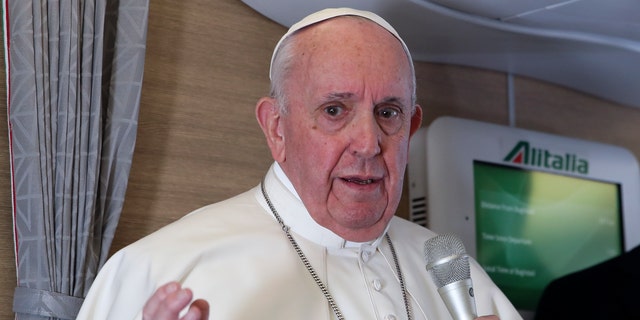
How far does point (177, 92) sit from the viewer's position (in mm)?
3484

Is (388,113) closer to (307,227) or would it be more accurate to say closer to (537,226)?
(307,227)

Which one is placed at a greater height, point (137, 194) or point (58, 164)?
point (58, 164)

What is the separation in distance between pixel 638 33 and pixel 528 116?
81 cm

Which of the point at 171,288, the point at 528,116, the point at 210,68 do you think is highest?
the point at 171,288

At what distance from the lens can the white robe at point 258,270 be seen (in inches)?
104

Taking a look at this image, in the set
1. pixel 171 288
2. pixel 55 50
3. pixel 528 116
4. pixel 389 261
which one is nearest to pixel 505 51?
pixel 528 116

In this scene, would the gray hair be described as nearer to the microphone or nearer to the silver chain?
the silver chain

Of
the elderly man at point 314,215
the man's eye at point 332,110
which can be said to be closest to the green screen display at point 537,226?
the elderly man at point 314,215

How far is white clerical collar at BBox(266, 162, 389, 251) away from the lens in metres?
2.83

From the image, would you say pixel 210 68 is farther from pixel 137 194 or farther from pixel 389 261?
pixel 389 261

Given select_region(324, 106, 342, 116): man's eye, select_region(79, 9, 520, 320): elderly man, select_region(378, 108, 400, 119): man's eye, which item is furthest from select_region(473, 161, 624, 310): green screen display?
select_region(324, 106, 342, 116): man's eye

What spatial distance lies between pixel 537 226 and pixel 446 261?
2.31m

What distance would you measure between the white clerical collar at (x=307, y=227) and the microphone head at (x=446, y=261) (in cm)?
58

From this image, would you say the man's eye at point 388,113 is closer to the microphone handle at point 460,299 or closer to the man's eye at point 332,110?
the man's eye at point 332,110
